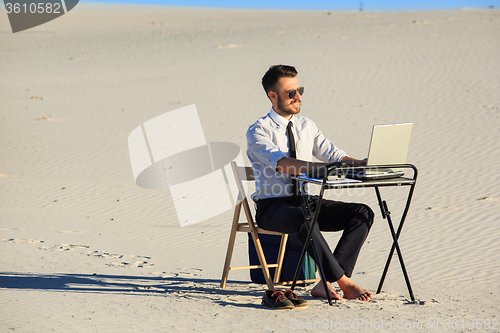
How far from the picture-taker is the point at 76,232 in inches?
263

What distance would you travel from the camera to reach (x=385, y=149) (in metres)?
3.55

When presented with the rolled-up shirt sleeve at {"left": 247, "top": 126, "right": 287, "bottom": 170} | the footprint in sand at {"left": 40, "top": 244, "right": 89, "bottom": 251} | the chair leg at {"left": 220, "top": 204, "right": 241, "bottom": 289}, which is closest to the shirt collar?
the rolled-up shirt sleeve at {"left": 247, "top": 126, "right": 287, "bottom": 170}

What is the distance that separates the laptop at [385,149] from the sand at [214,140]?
3.13 ft

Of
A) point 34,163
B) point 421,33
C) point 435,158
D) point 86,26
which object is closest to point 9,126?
point 34,163

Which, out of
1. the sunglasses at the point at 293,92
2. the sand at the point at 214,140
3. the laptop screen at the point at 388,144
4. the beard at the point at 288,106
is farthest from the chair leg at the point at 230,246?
the laptop screen at the point at 388,144

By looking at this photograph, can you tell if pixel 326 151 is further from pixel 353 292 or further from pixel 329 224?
pixel 353 292

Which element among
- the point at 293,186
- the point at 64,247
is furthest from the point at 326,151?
the point at 64,247

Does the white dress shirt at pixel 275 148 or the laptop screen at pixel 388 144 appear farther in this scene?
the white dress shirt at pixel 275 148

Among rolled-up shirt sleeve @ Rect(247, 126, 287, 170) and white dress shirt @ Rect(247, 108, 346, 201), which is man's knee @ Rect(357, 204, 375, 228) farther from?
rolled-up shirt sleeve @ Rect(247, 126, 287, 170)

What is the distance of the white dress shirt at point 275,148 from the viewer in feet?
13.2

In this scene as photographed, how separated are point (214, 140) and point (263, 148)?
10.1 metres

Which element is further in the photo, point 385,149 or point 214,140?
point 214,140

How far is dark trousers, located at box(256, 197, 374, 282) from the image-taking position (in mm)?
3848

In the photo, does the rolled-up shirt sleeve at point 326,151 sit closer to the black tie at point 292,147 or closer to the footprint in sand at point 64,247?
the black tie at point 292,147
